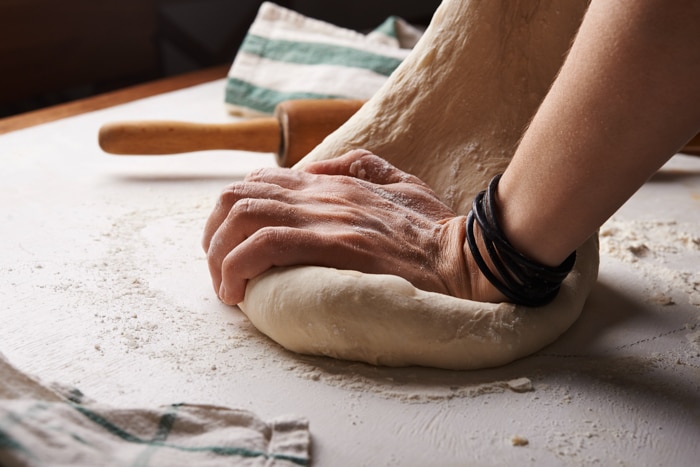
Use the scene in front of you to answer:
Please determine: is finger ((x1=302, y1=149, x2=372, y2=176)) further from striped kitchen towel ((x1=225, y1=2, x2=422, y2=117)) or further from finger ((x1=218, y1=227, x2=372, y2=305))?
striped kitchen towel ((x1=225, y1=2, x2=422, y2=117))

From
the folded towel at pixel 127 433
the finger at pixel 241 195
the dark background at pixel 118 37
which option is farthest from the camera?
the dark background at pixel 118 37

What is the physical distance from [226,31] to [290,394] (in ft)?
9.71

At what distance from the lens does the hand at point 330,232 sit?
3.14ft

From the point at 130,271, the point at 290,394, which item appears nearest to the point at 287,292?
the point at 290,394

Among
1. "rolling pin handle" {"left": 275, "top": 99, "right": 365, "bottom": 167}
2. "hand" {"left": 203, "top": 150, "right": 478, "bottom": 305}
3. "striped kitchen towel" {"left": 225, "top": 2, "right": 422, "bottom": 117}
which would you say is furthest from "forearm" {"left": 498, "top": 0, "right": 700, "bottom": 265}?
"striped kitchen towel" {"left": 225, "top": 2, "right": 422, "bottom": 117}

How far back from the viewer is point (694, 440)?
823 millimetres

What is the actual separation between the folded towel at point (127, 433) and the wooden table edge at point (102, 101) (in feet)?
4.64

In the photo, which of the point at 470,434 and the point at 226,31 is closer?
the point at 470,434

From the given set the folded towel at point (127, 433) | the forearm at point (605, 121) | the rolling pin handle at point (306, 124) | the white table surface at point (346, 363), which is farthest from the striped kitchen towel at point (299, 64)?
the folded towel at point (127, 433)

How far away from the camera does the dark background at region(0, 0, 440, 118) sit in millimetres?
2672

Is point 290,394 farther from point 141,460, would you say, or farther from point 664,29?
point 664,29

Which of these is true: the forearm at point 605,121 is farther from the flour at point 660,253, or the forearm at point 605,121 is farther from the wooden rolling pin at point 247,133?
the wooden rolling pin at point 247,133

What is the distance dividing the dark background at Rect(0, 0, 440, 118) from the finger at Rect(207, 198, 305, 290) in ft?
6.50

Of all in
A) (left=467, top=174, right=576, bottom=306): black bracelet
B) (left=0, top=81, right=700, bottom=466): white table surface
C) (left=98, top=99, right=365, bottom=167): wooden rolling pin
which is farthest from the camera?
(left=98, top=99, right=365, bottom=167): wooden rolling pin
